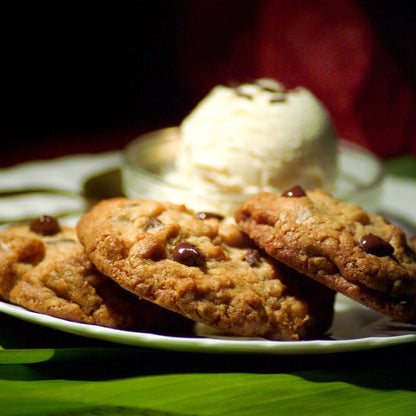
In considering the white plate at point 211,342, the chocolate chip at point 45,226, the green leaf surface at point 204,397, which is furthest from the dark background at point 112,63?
the green leaf surface at point 204,397

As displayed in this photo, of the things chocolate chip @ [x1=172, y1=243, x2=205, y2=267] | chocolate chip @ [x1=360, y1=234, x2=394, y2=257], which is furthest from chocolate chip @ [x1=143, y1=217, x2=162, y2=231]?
chocolate chip @ [x1=360, y1=234, x2=394, y2=257]

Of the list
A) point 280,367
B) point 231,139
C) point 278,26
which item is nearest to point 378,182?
point 231,139

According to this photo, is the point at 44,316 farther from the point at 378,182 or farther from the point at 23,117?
the point at 23,117

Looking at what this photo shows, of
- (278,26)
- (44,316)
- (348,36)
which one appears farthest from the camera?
(278,26)

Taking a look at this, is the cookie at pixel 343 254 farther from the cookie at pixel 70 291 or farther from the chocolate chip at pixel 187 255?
the cookie at pixel 70 291

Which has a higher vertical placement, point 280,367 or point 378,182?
point 378,182

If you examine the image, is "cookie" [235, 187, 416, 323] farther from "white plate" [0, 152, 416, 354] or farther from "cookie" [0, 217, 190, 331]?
"cookie" [0, 217, 190, 331]
